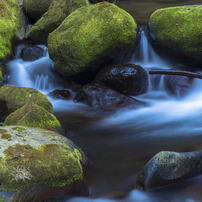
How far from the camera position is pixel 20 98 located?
5.61 metres

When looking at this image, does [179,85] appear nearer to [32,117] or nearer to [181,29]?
[181,29]

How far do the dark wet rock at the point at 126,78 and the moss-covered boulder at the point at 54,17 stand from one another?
3.41 m

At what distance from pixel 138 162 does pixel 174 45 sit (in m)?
4.93

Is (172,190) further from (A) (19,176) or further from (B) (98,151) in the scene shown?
(A) (19,176)

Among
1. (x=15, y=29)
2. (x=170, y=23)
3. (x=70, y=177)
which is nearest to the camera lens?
(x=70, y=177)

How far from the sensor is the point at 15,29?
1015cm

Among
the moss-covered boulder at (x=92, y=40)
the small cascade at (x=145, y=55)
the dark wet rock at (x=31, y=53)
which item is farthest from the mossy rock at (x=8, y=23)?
the small cascade at (x=145, y=55)

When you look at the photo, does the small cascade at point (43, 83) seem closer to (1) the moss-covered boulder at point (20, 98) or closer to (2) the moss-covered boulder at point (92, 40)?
(2) the moss-covered boulder at point (92, 40)

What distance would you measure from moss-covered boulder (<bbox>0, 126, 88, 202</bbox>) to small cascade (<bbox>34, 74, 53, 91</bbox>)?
5180 millimetres

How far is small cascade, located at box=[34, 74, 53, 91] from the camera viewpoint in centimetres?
866

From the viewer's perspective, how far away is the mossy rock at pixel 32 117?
4512mm

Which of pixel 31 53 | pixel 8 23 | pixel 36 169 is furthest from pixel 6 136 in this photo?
pixel 8 23

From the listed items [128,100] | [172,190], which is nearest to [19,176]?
[172,190]

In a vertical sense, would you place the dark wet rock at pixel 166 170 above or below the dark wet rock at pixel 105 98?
above
